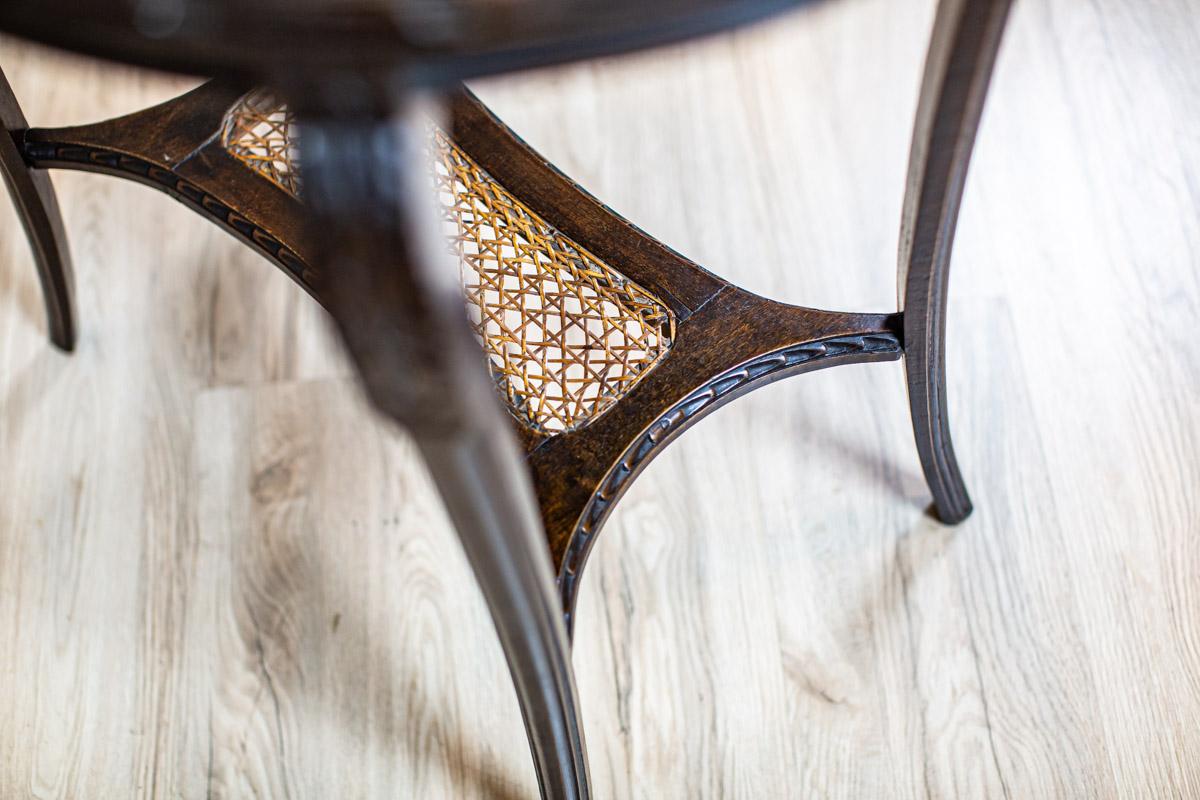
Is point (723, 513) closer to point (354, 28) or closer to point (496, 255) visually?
point (496, 255)

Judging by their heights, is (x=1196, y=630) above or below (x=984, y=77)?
below

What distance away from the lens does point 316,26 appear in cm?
36

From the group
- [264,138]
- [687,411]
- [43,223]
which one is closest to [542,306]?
[687,411]

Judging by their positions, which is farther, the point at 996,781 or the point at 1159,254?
the point at 1159,254

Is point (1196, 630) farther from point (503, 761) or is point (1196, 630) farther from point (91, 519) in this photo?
point (91, 519)

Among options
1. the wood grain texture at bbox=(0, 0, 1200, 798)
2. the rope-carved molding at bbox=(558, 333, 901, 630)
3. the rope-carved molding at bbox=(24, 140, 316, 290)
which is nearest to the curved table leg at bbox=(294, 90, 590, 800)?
the rope-carved molding at bbox=(558, 333, 901, 630)

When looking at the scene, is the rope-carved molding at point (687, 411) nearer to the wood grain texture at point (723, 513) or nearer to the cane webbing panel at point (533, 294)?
the cane webbing panel at point (533, 294)

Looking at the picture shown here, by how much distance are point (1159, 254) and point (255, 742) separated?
0.90 metres

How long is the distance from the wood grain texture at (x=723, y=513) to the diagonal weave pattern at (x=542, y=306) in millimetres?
244

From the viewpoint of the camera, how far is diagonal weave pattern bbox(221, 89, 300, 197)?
0.73 meters

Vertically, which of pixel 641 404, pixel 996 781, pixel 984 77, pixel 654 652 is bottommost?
pixel 996 781

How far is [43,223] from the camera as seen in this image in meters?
0.85

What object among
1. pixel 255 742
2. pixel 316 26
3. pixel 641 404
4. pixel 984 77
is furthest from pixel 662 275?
pixel 255 742

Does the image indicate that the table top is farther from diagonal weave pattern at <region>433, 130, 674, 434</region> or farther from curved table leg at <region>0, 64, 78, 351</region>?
curved table leg at <region>0, 64, 78, 351</region>
